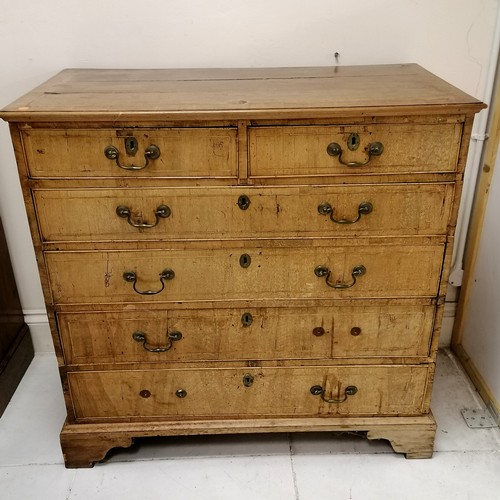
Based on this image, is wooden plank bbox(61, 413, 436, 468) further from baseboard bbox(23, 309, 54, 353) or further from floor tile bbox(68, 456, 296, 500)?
baseboard bbox(23, 309, 54, 353)

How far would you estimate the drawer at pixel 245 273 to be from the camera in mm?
1536

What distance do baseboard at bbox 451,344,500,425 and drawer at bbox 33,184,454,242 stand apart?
81cm

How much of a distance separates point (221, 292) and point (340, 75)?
76cm

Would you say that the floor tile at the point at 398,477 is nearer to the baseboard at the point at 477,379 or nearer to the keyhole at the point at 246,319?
the baseboard at the point at 477,379

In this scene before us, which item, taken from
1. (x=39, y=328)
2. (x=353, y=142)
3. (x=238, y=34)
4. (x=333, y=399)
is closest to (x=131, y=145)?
(x=353, y=142)

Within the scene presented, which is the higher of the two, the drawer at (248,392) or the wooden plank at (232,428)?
the drawer at (248,392)

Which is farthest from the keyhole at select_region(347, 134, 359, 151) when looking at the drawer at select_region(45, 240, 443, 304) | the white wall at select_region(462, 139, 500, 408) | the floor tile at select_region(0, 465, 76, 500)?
the floor tile at select_region(0, 465, 76, 500)

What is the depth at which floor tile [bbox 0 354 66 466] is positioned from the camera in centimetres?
184

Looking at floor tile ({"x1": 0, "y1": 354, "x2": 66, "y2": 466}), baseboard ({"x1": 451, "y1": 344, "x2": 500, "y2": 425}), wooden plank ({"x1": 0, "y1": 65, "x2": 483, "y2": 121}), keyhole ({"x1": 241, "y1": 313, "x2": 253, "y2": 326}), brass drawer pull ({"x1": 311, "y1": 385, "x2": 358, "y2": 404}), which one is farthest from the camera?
baseboard ({"x1": 451, "y1": 344, "x2": 500, "y2": 425})

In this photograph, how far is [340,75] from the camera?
1.75 meters

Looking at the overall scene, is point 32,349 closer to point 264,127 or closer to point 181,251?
point 181,251

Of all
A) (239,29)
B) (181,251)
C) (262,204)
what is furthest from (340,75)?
(181,251)

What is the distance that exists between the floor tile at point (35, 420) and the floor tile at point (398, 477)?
81cm

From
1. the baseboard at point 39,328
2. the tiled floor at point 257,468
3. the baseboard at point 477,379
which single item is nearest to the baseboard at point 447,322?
the baseboard at point 477,379
